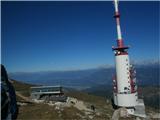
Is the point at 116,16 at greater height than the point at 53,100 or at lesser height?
greater

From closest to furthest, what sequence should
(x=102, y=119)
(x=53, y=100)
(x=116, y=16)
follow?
(x=102, y=119) → (x=53, y=100) → (x=116, y=16)

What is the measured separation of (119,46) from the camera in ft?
184

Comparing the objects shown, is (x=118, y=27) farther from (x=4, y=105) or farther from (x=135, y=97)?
(x=4, y=105)

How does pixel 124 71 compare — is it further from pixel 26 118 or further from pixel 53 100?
pixel 26 118

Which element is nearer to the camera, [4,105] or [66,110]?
[4,105]

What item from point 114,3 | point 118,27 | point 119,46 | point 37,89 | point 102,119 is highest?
point 114,3

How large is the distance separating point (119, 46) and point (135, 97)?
11.3 m

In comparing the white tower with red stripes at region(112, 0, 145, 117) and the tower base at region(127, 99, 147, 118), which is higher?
the white tower with red stripes at region(112, 0, 145, 117)

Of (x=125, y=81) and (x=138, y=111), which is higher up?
(x=125, y=81)

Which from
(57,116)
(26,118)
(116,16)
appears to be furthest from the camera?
(116,16)

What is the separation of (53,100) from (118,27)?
21.3 metres

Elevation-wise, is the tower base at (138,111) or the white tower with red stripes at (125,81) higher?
the white tower with red stripes at (125,81)

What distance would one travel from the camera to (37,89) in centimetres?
5928

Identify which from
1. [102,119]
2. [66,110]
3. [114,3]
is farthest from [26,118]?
[114,3]
